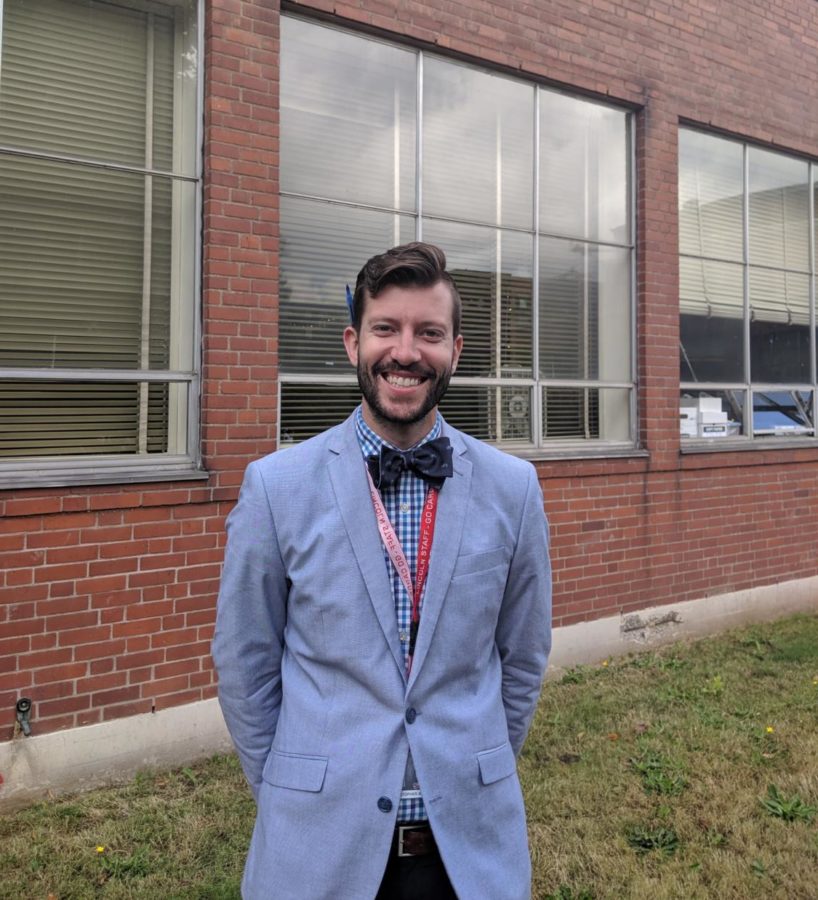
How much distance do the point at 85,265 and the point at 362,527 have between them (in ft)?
10.6

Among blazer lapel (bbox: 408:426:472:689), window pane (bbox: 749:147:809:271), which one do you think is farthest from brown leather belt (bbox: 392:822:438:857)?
window pane (bbox: 749:147:809:271)

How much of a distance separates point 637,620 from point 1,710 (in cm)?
462

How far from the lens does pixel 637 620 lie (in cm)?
634

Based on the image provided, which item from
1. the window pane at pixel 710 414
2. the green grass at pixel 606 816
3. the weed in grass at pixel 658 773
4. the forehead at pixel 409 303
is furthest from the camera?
the window pane at pixel 710 414

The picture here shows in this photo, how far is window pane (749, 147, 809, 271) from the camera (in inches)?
300

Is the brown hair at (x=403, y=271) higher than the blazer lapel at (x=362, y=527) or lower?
higher

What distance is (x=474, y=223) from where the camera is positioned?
5.74m

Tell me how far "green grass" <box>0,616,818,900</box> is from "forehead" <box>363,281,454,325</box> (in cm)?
251

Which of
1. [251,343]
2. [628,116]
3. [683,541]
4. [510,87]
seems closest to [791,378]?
[683,541]

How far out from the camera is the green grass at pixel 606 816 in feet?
10.5

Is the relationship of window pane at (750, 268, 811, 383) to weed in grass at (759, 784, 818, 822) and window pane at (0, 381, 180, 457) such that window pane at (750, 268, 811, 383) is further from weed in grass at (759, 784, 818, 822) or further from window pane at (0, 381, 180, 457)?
window pane at (0, 381, 180, 457)

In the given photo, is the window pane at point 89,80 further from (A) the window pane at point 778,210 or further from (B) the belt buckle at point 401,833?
(A) the window pane at point 778,210

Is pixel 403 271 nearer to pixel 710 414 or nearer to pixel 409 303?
pixel 409 303

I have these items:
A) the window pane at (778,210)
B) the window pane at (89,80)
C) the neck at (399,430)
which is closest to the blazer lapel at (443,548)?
the neck at (399,430)
